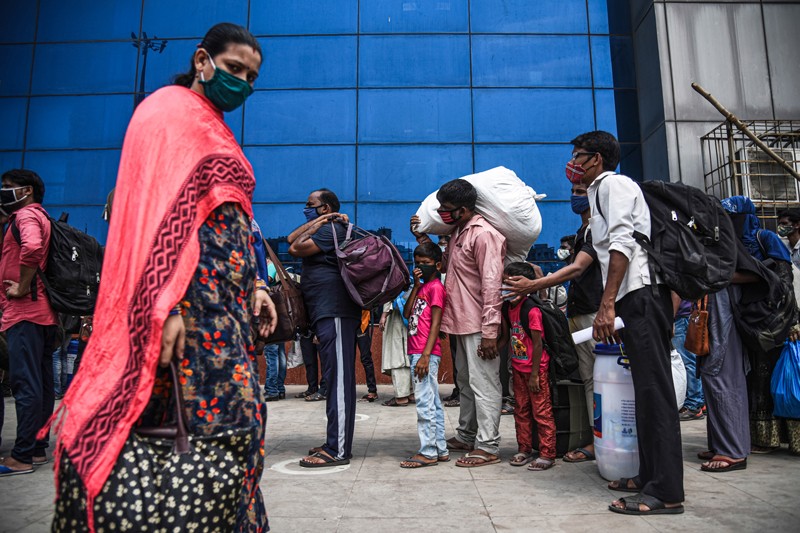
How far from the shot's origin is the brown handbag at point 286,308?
401cm

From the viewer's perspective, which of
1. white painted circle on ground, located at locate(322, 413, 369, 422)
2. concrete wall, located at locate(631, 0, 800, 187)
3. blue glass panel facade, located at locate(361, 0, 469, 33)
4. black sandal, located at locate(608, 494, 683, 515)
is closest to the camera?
black sandal, located at locate(608, 494, 683, 515)

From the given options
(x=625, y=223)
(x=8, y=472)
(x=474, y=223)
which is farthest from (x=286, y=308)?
(x=625, y=223)

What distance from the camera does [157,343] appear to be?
1.73 metres

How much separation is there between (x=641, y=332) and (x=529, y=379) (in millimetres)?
1166

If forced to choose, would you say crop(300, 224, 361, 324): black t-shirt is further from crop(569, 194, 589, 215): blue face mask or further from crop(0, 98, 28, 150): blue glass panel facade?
crop(0, 98, 28, 150): blue glass panel facade

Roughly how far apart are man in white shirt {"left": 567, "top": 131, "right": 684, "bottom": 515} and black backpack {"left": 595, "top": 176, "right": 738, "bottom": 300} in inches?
2.8

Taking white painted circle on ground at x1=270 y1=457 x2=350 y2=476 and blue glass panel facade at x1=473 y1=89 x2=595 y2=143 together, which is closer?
white painted circle on ground at x1=270 y1=457 x2=350 y2=476

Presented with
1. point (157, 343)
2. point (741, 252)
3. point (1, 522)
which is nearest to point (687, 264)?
point (741, 252)

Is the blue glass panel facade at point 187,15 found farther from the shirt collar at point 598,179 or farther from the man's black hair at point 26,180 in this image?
the shirt collar at point 598,179

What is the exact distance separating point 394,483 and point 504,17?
36.3 ft

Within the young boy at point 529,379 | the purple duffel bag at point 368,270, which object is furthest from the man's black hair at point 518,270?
the purple duffel bag at point 368,270

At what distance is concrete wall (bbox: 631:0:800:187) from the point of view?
10719mm

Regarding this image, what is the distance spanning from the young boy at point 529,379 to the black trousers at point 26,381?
3320 mm

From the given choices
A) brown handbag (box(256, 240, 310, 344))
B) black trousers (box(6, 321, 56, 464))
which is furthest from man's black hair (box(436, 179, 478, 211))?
black trousers (box(6, 321, 56, 464))
